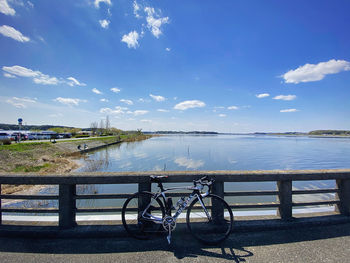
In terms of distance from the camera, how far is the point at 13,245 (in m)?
2.80

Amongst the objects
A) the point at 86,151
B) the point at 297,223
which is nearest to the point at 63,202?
the point at 297,223

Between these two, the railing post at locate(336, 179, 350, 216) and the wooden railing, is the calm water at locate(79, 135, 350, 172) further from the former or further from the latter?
the railing post at locate(336, 179, 350, 216)

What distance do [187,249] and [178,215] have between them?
1.64ft

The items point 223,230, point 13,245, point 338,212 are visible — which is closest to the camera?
point 13,245

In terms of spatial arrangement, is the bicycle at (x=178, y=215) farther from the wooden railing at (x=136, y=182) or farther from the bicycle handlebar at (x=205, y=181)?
the wooden railing at (x=136, y=182)

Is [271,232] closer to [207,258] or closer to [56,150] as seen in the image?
[207,258]

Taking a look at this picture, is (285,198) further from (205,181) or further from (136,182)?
(136,182)

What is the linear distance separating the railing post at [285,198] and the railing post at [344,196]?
1.12 metres

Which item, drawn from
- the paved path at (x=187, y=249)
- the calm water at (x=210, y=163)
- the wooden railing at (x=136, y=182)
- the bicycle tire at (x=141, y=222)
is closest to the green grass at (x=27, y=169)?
the calm water at (x=210, y=163)

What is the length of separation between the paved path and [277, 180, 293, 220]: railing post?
1.12 ft

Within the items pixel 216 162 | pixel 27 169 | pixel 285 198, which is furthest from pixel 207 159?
pixel 285 198

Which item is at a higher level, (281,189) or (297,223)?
(281,189)

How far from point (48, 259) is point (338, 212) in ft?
17.4

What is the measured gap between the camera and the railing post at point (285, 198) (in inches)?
133
